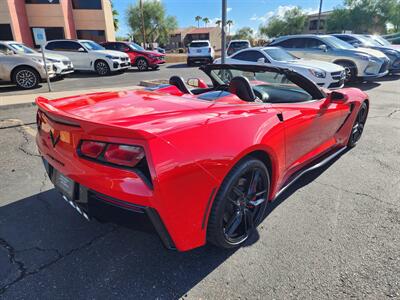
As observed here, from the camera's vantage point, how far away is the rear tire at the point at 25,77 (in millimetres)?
9023

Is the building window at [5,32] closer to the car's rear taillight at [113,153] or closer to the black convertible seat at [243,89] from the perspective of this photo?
the black convertible seat at [243,89]

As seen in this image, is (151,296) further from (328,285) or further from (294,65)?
(294,65)

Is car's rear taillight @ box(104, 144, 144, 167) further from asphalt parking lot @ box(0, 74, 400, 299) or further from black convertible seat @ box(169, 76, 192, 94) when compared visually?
black convertible seat @ box(169, 76, 192, 94)

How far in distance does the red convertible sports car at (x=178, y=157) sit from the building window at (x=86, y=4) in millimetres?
28441

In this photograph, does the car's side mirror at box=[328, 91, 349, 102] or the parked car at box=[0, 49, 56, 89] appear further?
the parked car at box=[0, 49, 56, 89]

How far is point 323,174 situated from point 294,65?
5.97 meters

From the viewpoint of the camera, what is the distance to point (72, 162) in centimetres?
184

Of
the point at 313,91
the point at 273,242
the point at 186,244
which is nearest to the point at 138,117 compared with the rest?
the point at 186,244

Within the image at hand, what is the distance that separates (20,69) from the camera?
9023 mm

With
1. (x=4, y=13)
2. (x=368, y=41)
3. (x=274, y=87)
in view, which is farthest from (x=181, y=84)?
(x=4, y=13)

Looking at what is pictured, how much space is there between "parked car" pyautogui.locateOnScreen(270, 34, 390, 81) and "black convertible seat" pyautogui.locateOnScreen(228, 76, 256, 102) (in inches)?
373

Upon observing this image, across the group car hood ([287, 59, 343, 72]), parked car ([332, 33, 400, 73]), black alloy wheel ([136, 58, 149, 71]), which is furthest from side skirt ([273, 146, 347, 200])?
black alloy wheel ([136, 58, 149, 71])

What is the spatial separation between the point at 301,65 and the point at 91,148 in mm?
8156

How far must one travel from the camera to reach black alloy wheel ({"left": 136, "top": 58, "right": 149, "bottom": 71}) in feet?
51.8
